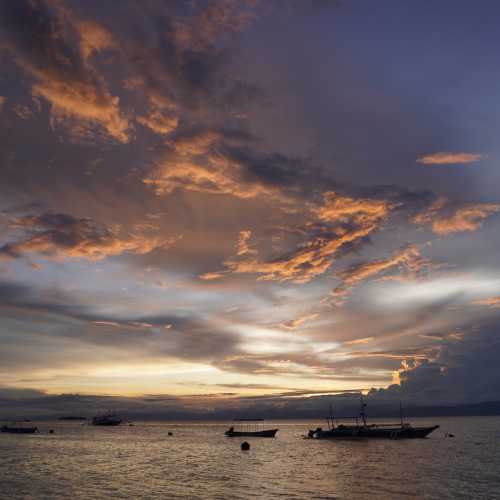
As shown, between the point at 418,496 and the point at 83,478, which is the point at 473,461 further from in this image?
the point at 83,478

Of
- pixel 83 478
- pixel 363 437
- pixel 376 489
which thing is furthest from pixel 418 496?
pixel 363 437

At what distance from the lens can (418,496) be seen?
59250 mm

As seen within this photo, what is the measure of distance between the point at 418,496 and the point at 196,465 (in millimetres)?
51883

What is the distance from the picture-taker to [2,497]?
57.8 m

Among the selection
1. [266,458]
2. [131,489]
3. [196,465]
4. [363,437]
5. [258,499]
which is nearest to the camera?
[258,499]

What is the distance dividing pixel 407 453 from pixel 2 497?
9615cm

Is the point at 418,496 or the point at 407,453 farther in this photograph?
the point at 407,453

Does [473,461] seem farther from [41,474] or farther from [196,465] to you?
[41,474]

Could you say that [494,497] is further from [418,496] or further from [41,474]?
[41,474]

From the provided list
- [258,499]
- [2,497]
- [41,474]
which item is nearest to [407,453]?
[258,499]

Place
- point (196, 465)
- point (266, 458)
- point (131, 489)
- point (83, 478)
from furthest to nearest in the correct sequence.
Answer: point (266, 458), point (196, 465), point (83, 478), point (131, 489)

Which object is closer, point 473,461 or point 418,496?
point 418,496

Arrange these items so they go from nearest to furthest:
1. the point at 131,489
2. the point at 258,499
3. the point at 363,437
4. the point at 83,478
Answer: the point at 258,499, the point at 131,489, the point at 83,478, the point at 363,437

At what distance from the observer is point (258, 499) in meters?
57.3
